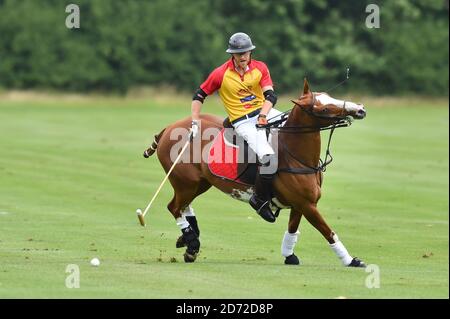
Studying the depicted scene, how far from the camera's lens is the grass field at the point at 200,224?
47.1 feet

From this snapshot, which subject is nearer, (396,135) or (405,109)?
(396,135)

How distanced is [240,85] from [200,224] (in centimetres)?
601

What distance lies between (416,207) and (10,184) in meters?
9.74

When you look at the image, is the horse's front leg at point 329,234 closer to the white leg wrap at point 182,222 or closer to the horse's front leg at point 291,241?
the horse's front leg at point 291,241

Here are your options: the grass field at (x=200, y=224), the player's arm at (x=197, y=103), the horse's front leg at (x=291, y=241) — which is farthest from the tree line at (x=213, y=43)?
the horse's front leg at (x=291, y=241)

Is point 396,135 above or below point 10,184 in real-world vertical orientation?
below

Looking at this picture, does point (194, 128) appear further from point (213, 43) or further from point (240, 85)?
point (213, 43)

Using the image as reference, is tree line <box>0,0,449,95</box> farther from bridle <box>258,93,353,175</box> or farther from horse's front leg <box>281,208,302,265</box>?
bridle <box>258,93,353,175</box>

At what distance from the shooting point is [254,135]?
16.5m

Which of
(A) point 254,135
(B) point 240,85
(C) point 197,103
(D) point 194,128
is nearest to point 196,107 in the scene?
(C) point 197,103

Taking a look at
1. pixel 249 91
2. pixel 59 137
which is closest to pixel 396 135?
pixel 59 137

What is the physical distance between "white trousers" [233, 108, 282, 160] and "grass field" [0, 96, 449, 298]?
164 cm

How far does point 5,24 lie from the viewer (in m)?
66.1

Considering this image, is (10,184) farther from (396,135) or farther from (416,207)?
(396,135)
